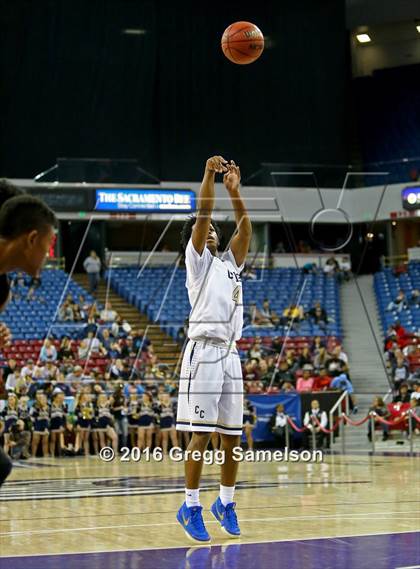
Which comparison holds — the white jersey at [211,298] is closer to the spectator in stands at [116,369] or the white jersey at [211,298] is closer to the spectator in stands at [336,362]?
the spectator in stands at [116,369]

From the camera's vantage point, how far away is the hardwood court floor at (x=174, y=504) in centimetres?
748

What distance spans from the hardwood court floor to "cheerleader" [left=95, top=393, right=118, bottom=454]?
11.7 feet

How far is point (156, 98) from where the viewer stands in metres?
31.4

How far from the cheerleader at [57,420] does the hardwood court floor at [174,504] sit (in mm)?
3452

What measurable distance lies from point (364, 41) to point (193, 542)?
2983 cm

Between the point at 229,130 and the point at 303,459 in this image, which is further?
the point at 229,130

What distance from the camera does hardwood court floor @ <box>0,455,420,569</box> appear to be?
24.5 ft

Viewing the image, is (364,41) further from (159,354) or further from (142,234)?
(159,354)

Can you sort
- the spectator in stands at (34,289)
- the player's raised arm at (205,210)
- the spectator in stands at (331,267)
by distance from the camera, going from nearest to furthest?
the player's raised arm at (205,210) < the spectator in stands at (34,289) < the spectator in stands at (331,267)

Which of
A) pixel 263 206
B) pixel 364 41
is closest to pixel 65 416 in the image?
pixel 263 206

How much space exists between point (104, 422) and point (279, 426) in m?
3.41

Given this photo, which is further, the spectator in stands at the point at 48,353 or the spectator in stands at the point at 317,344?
the spectator in stands at the point at 317,344

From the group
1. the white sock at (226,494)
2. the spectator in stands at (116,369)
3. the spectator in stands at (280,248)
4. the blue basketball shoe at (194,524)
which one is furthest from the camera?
the spectator in stands at (280,248)

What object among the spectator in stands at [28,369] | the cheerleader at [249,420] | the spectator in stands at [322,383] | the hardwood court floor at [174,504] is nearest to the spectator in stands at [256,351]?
the spectator in stands at [322,383]
